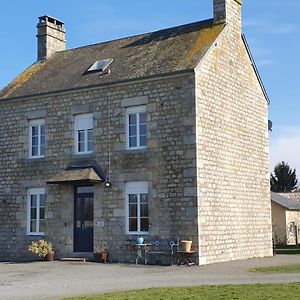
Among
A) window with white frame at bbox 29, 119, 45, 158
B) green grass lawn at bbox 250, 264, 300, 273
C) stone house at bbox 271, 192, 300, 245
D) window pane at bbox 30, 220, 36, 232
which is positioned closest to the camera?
green grass lawn at bbox 250, 264, 300, 273

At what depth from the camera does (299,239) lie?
4422 cm

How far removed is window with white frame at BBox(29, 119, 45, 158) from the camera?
882 inches

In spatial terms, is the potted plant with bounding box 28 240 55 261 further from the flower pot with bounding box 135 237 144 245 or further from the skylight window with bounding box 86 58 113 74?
the skylight window with bounding box 86 58 113 74

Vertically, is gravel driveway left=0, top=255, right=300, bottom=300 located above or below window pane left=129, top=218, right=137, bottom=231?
below

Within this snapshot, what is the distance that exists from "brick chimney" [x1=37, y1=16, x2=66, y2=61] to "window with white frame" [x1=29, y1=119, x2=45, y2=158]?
4.72 meters

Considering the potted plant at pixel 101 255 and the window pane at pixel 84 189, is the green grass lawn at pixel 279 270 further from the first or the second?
the window pane at pixel 84 189

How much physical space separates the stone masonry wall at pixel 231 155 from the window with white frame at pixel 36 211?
21.8 feet

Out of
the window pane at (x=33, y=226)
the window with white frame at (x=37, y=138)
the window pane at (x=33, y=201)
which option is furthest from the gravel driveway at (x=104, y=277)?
the window with white frame at (x=37, y=138)

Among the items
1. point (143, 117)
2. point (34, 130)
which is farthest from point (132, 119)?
point (34, 130)

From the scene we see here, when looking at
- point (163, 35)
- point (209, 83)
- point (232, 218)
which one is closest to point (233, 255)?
point (232, 218)

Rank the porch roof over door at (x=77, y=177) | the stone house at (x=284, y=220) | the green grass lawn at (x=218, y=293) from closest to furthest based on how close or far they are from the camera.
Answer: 1. the green grass lawn at (x=218, y=293)
2. the porch roof over door at (x=77, y=177)
3. the stone house at (x=284, y=220)

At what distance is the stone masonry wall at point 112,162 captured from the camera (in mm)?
18984

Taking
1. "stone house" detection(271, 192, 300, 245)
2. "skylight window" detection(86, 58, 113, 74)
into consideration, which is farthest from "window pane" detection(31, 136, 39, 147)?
"stone house" detection(271, 192, 300, 245)

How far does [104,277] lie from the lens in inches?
586
